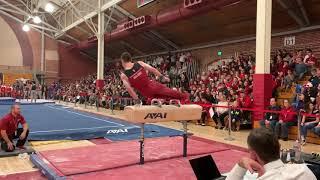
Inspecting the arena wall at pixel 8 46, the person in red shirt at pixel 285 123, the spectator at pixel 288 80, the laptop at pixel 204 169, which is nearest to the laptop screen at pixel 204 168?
the laptop at pixel 204 169

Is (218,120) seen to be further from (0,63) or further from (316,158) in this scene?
(0,63)

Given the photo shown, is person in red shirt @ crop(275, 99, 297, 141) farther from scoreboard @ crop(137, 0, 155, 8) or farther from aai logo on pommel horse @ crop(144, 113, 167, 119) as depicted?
scoreboard @ crop(137, 0, 155, 8)

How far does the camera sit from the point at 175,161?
214 inches

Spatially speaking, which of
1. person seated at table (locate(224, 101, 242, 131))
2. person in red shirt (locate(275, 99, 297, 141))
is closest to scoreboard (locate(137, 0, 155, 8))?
person seated at table (locate(224, 101, 242, 131))

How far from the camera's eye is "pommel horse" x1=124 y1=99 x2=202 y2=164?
5.03m

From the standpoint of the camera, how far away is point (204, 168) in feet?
10.9

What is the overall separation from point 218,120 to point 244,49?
520 centimetres

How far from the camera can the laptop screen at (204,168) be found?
3215 mm

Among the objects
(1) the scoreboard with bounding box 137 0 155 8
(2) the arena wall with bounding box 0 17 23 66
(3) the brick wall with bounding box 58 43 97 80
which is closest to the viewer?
(1) the scoreboard with bounding box 137 0 155 8

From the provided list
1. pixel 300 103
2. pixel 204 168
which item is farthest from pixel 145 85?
pixel 300 103

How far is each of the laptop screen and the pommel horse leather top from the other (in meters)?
1.85

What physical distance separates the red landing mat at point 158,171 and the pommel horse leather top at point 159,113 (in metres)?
0.73

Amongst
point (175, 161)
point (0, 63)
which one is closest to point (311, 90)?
point (175, 161)

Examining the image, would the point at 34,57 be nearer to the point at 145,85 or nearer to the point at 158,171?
the point at 145,85
